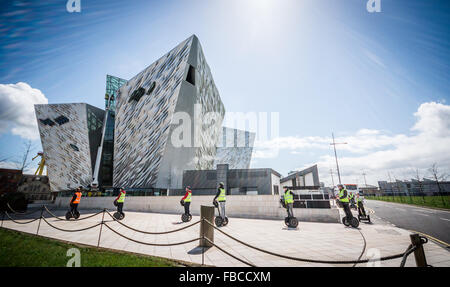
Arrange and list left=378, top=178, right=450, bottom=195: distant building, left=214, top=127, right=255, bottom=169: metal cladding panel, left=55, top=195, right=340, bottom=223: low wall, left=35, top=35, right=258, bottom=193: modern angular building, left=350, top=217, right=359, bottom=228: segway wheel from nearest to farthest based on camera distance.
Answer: left=350, top=217, right=359, bottom=228: segway wheel, left=55, top=195, right=340, bottom=223: low wall, left=35, top=35, right=258, bottom=193: modern angular building, left=378, top=178, right=450, bottom=195: distant building, left=214, top=127, right=255, bottom=169: metal cladding panel

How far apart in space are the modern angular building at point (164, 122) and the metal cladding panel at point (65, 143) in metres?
7.02

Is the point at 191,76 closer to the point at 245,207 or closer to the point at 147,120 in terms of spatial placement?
the point at 147,120

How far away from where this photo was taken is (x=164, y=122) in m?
21.7

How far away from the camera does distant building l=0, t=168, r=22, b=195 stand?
40.2m

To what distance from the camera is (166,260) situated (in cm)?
370

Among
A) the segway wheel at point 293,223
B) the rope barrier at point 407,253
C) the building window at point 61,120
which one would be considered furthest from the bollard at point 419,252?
the building window at point 61,120

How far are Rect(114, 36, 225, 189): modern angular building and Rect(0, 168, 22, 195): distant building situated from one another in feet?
113

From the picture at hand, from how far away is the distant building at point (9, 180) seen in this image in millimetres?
40156

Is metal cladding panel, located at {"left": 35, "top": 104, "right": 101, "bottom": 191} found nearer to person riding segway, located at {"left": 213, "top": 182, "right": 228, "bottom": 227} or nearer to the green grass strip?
the green grass strip

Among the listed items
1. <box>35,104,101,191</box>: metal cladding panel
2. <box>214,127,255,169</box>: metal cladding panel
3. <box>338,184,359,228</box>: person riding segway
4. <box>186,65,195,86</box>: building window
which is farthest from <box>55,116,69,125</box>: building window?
<box>338,184,359,228</box>: person riding segway

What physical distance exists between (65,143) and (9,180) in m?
27.6
